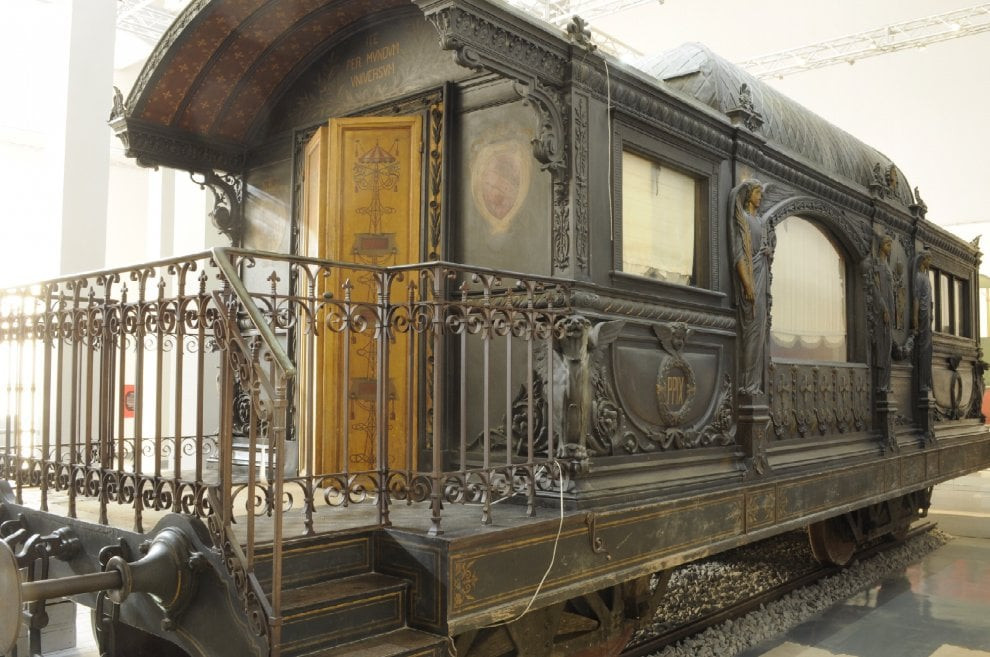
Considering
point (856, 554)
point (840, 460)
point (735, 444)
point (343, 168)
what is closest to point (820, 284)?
point (840, 460)

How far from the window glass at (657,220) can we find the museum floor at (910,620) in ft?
8.86

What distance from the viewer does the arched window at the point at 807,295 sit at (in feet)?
23.0

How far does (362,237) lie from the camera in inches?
213

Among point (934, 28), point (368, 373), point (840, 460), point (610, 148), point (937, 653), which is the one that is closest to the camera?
point (610, 148)

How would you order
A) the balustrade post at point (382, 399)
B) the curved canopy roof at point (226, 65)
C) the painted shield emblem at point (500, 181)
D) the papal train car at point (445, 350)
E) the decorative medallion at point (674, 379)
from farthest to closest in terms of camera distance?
the curved canopy roof at point (226, 65) < the decorative medallion at point (674, 379) < the painted shield emblem at point (500, 181) < the balustrade post at point (382, 399) < the papal train car at point (445, 350)

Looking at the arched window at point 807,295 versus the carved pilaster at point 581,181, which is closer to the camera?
the carved pilaster at point 581,181

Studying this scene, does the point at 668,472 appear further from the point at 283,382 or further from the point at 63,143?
the point at 63,143

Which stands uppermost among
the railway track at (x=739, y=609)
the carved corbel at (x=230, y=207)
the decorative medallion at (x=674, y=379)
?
the carved corbel at (x=230, y=207)

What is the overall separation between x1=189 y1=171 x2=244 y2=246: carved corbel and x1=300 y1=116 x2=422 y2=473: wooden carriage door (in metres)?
1.48

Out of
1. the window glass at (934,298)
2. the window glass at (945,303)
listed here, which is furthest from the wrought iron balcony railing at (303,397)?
the window glass at (945,303)

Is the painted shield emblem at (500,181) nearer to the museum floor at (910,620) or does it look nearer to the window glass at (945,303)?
the museum floor at (910,620)

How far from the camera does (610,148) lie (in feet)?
16.3

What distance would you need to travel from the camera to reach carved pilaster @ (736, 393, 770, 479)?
234 inches

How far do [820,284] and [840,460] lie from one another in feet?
5.10
